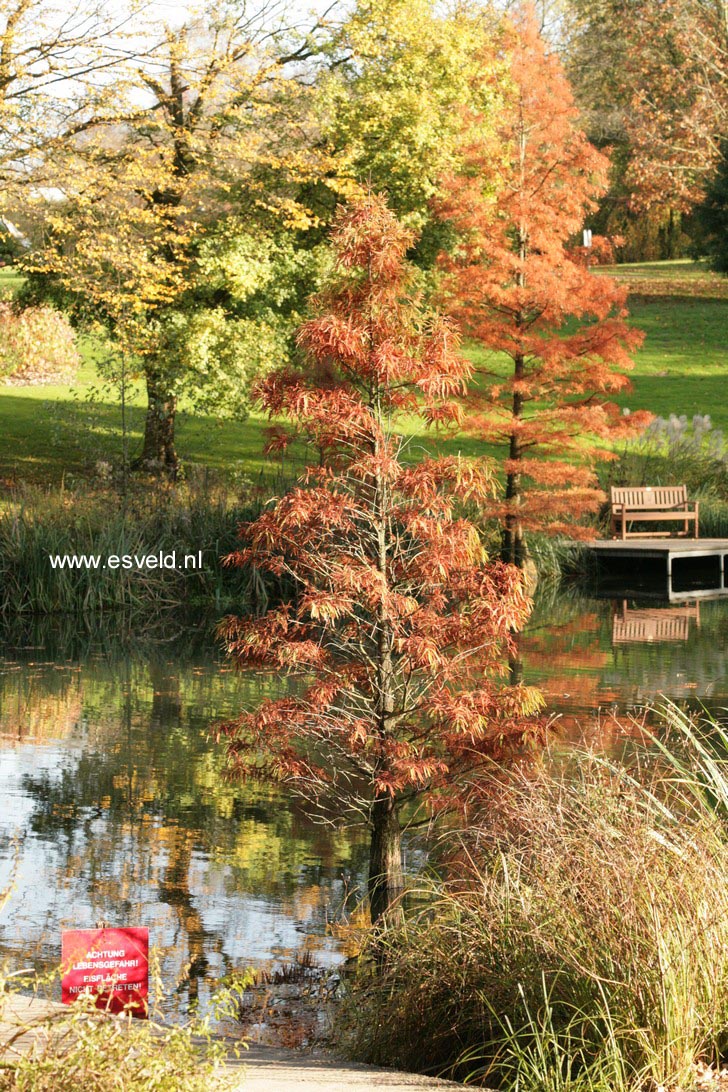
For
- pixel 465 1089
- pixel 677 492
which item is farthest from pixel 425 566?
pixel 677 492

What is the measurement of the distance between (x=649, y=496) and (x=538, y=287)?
5.95 m

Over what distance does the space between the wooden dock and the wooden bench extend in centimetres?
30

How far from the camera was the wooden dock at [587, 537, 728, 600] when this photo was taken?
23328 mm

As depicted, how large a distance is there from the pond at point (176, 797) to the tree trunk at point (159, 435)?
8647 mm

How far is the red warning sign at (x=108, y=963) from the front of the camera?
13.3 ft

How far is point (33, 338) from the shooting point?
28047mm

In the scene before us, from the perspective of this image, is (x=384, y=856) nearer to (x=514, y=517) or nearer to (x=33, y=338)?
(x=514, y=517)

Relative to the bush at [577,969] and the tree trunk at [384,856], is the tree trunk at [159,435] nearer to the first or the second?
the tree trunk at [384,856]

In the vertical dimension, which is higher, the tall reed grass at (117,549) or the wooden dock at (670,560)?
the tall reed grass at (117,549)

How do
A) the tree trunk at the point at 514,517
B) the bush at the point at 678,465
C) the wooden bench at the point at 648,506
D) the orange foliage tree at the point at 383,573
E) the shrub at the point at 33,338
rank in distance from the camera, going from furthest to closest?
the shrub at the point at 33,338, the bush at the point at 678,465, the wooden bench at the point at 648,506, the tree trunk at the point at 514,517, the orange foliage tree at the point at 383,573

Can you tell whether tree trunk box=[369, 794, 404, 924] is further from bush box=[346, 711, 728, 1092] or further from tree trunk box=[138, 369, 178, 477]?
tree trunk box=[138, 369, 178, 477]

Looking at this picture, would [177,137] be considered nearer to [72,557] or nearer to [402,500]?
[72,557]

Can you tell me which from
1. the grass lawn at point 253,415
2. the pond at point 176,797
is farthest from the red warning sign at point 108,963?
the grass lawn at point 253,415

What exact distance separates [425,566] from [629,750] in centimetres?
442
